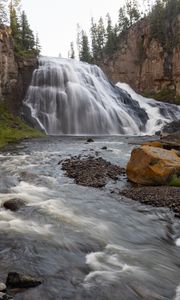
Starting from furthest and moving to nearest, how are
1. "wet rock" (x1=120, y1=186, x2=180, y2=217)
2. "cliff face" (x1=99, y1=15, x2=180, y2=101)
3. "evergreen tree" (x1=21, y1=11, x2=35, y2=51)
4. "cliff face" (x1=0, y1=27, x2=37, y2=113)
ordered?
1. "cliff face" (x1=99, y1=15, x2=180, y2=101)
2. "evergreen tree" (x1=21, y1=11, x2=35, y2=51)
3. "cliff face" (x1=0, y1=27, x2=37, y2=113)
4. "wet rock" (x1=120, y1=186, x2=180, y2=217)

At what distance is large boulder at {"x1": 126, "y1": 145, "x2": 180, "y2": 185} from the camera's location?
59.8 feet

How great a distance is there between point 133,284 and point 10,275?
118 inches

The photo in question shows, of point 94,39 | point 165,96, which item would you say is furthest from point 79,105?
point 94,39

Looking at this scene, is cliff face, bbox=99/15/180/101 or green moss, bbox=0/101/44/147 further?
cliff face, bbox=99/15/180/101

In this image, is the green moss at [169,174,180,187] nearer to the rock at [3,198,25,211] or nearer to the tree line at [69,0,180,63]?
the rock at [3,198,25,211]

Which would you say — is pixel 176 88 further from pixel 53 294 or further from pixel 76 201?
pixel 53 294

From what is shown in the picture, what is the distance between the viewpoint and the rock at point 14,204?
1388 centimetres

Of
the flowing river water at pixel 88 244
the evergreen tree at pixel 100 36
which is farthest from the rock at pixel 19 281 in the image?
the evergreen tree at pixel 100 36

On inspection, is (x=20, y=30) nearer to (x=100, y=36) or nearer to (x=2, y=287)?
(x=100, y=36)

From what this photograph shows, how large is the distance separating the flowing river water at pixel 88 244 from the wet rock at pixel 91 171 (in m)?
→ 0.97

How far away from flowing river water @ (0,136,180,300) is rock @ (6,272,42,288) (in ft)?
0.58

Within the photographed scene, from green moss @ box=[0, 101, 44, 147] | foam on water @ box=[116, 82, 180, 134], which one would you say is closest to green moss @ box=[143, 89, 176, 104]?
foam on water @ box=[116, 82, 180, 134]

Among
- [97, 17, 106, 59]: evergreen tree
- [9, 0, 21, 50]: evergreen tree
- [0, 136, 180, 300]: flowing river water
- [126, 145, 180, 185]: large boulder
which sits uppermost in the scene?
[97, 17, 106, 59]: evergreen tree

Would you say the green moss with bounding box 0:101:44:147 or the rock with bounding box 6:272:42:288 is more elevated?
the green moss with bounding box 0:101:44:147
